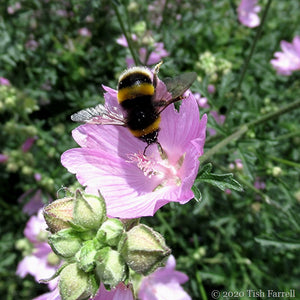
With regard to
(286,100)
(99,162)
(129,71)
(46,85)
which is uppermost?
(129,71)

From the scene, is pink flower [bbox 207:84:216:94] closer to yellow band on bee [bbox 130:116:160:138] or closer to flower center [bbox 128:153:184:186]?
flower center [bbox 128:153:184:186]

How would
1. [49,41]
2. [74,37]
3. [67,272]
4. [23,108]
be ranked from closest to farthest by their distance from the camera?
1. [67,272]
2. [23,108]
3. [49,41]
4. [74,37]

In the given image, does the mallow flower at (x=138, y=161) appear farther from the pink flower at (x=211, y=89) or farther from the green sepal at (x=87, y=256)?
the pink flower at (x=211, y=89)

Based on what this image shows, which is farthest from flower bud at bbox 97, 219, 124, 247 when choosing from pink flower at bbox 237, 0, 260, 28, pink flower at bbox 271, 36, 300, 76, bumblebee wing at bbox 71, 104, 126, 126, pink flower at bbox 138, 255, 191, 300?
pink flower at bbox 237, 0, 260, 28

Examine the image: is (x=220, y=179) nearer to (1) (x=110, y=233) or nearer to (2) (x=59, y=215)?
(1) (x=110, y=233)

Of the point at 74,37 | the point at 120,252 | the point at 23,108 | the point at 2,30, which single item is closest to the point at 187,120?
the point at 120,252

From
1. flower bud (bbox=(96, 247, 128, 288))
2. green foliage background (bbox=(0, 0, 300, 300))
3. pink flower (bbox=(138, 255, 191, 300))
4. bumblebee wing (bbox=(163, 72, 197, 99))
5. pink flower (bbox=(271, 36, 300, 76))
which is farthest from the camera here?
pink flower (bbox=(271, 36, 300, 76))

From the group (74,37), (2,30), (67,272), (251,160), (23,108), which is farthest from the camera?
(74,37)

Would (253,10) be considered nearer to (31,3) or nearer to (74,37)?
(74,37)
